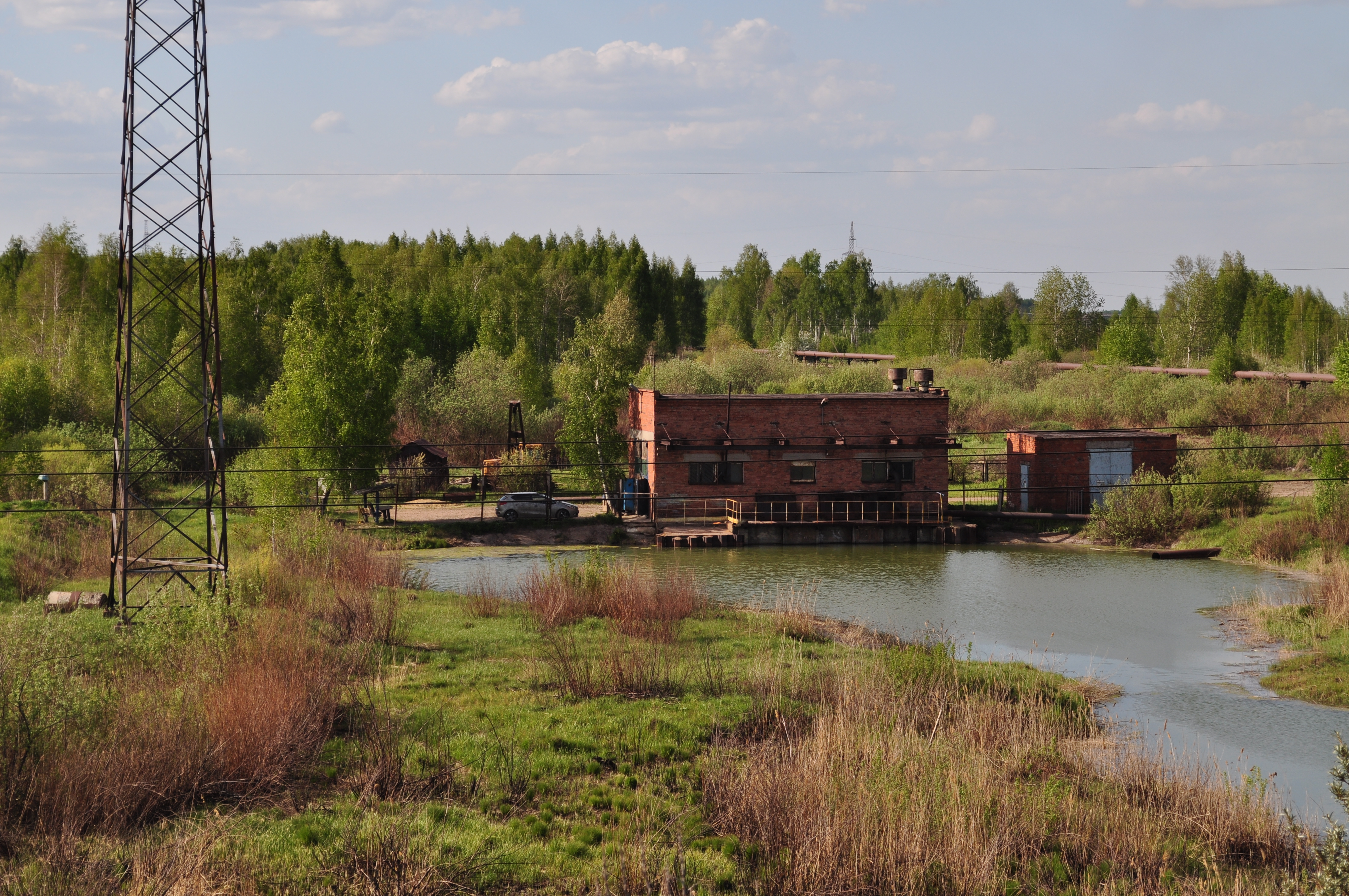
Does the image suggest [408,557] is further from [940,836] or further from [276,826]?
[940,836]

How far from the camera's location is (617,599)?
19500 mm

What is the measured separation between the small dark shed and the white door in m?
25.2

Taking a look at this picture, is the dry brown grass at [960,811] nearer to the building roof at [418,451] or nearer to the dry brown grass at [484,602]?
the dry brown grass at [484,602]

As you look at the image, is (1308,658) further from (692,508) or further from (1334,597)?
(692,508)

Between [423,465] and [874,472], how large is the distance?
18.3m

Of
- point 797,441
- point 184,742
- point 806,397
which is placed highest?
point 806,397

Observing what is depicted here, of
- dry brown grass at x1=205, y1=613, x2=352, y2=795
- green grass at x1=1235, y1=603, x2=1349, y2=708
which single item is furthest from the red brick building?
dry brown grass at x1=205, y1=613, x2=352, y2=795

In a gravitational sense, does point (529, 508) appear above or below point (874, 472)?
below

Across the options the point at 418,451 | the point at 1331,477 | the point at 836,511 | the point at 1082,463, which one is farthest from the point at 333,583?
the point at 1082,463

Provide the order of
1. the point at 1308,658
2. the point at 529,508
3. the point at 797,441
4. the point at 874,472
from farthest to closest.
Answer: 1. the point at 874,472
2. the point at 797,441
3. the point at 529,508
4. the point at 1308,658

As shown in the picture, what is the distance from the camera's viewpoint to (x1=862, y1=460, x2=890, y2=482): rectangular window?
40000mm

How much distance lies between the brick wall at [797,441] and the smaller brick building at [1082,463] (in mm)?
3221

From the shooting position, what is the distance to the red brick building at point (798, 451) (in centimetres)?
3912

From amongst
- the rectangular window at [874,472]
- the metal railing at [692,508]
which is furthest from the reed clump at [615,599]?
the rectangular window at [874,472]
